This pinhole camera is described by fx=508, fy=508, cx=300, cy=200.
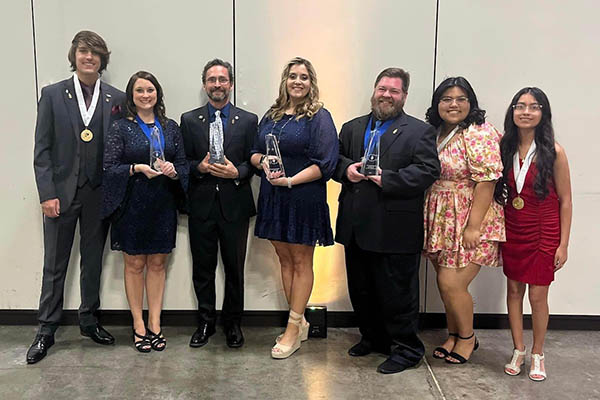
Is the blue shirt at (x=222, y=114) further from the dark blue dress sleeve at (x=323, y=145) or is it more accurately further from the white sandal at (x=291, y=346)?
the white sandal at (x=291, y=346)

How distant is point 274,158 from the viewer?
2.92m

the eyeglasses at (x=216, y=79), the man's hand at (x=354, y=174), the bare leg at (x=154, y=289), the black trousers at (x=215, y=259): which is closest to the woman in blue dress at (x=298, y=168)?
the man's hand at (x=354, y=174)

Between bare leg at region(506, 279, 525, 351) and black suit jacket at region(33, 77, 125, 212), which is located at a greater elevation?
black suit jacket at region(33, 77, 125, 212)

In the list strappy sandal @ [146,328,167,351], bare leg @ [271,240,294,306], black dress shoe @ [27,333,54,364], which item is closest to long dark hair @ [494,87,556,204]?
bare leg @ [271,240,294,306]

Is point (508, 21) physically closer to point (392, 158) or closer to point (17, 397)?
point (392, 158)

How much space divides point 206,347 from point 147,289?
535 mm

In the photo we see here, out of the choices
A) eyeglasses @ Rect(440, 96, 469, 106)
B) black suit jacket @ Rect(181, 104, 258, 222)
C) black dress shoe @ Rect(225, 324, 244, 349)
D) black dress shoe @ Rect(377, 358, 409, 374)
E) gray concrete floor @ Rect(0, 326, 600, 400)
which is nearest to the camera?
gray concrete floor @ Rect(0, 326, 600, 400)

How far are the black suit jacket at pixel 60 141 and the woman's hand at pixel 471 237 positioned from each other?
217 cm

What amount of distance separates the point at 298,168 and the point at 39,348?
6.30 ft

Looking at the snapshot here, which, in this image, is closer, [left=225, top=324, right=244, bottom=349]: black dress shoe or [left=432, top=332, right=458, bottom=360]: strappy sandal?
[left=432, top=332, right=458, bottom=360]: strappy sandal

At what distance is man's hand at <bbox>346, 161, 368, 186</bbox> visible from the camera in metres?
2.82

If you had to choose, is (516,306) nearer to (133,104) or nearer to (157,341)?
(157,341)

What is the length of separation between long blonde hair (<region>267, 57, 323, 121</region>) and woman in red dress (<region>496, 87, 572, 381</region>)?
1.10 metres

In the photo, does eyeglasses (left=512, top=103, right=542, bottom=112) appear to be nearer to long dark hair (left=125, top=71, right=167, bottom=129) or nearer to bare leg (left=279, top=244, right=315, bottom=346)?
bare leg (left=279, top=244, right=315, bottom=346)
